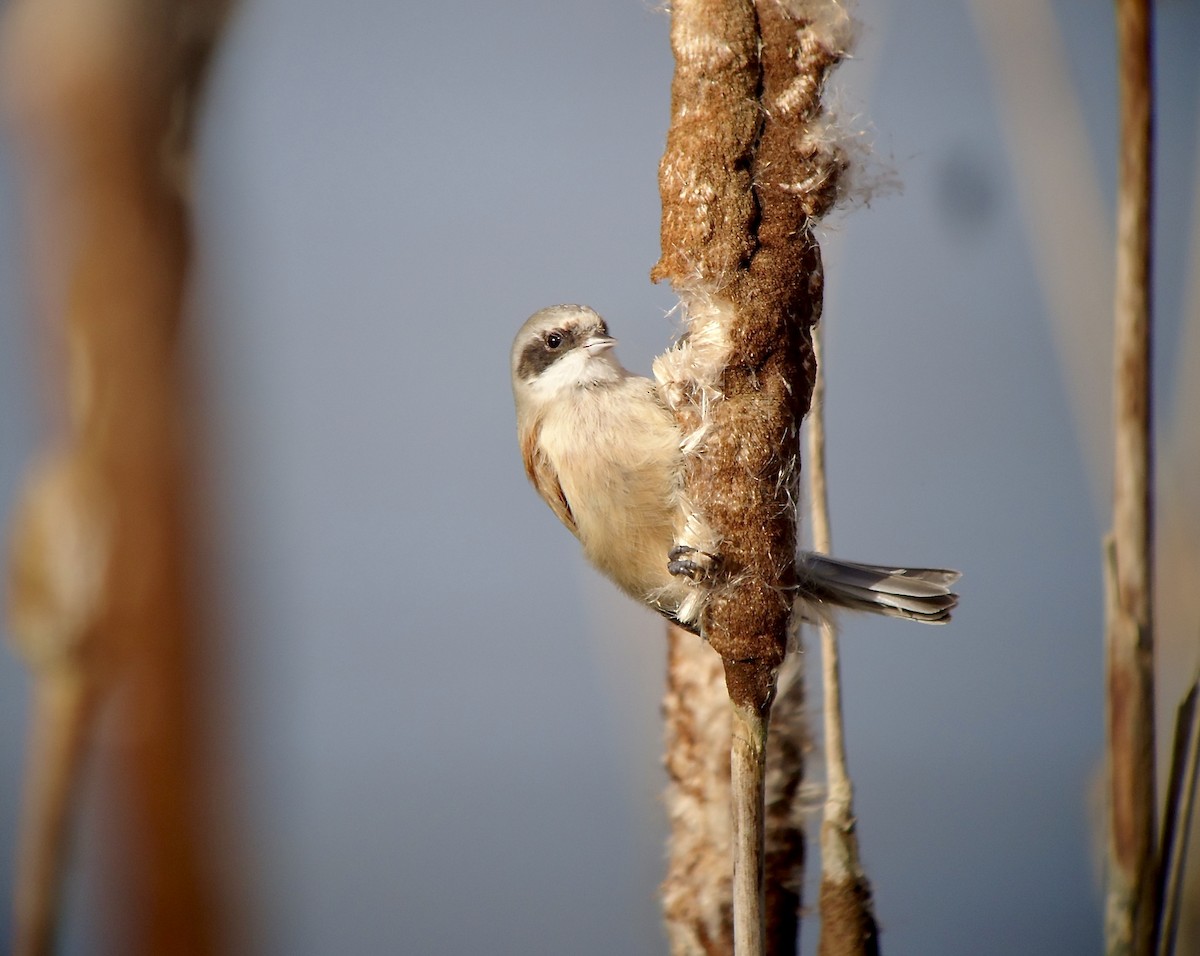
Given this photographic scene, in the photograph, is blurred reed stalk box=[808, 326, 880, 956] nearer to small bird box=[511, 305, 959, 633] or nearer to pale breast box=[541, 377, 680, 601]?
small bird box=[511, 305, 959, 633]

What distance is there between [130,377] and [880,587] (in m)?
1.21

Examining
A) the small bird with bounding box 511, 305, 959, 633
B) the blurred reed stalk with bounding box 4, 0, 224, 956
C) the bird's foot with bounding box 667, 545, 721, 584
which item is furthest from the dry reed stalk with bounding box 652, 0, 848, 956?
the blurred reed stalk with bounding box 4, 0, 224, 956

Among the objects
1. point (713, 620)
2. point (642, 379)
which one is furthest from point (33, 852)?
point (642, 379)

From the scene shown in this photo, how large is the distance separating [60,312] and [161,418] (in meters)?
0.13

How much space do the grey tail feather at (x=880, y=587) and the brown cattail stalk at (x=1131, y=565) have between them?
10.1 inches

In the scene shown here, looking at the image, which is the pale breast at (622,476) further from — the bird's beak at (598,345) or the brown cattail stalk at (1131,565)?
the brown cattail stalk at (1131,565)

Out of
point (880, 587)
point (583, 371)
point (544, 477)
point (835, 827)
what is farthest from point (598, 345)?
point (835, 827)

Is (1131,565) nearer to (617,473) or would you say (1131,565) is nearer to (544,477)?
(617,473)

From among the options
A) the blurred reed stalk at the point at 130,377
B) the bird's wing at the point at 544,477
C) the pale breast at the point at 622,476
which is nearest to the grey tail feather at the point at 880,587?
the pale breast at the point at 622,476

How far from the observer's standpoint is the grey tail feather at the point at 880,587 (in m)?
1.53

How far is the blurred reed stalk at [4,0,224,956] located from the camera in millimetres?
660

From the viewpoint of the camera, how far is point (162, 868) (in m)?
0.68

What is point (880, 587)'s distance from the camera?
60.6 inches

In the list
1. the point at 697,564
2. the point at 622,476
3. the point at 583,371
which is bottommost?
the point at 697,564
